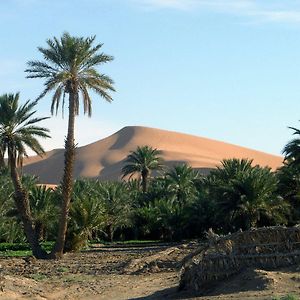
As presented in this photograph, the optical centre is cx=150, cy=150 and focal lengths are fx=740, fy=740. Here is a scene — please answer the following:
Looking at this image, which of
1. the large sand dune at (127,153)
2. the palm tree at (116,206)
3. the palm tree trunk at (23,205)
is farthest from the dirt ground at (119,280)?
the large sand dune at (127,153)

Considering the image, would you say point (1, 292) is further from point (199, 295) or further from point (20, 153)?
point (20, 153)

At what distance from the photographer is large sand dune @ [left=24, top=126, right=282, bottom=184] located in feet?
544

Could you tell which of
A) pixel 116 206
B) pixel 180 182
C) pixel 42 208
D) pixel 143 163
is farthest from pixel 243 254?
pixel 143 163

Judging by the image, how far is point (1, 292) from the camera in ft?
71.0

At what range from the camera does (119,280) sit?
2630cm

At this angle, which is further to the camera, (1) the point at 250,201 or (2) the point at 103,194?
(2) the point at 103,194

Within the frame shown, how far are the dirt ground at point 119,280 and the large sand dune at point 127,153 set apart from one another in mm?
120461

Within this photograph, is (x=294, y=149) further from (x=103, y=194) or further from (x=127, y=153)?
(x=127, y=153)

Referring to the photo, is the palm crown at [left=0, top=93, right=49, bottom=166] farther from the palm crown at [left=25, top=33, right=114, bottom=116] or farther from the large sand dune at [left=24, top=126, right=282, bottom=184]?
the large sand dune at [left=24, top=126, right=282, bottom=184]

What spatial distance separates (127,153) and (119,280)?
494 ft

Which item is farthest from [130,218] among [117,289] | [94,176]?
[94,176]

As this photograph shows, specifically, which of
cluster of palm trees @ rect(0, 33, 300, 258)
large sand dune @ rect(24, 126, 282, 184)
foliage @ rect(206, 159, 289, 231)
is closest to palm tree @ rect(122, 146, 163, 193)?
cluster of palm trees @ rect(0, 33, 300, 258)

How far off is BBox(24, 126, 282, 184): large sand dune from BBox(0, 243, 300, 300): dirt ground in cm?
12046

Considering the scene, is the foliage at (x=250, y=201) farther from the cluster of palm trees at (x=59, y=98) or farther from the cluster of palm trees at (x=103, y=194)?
the cluster of palm trees at (x=59, y=98)
